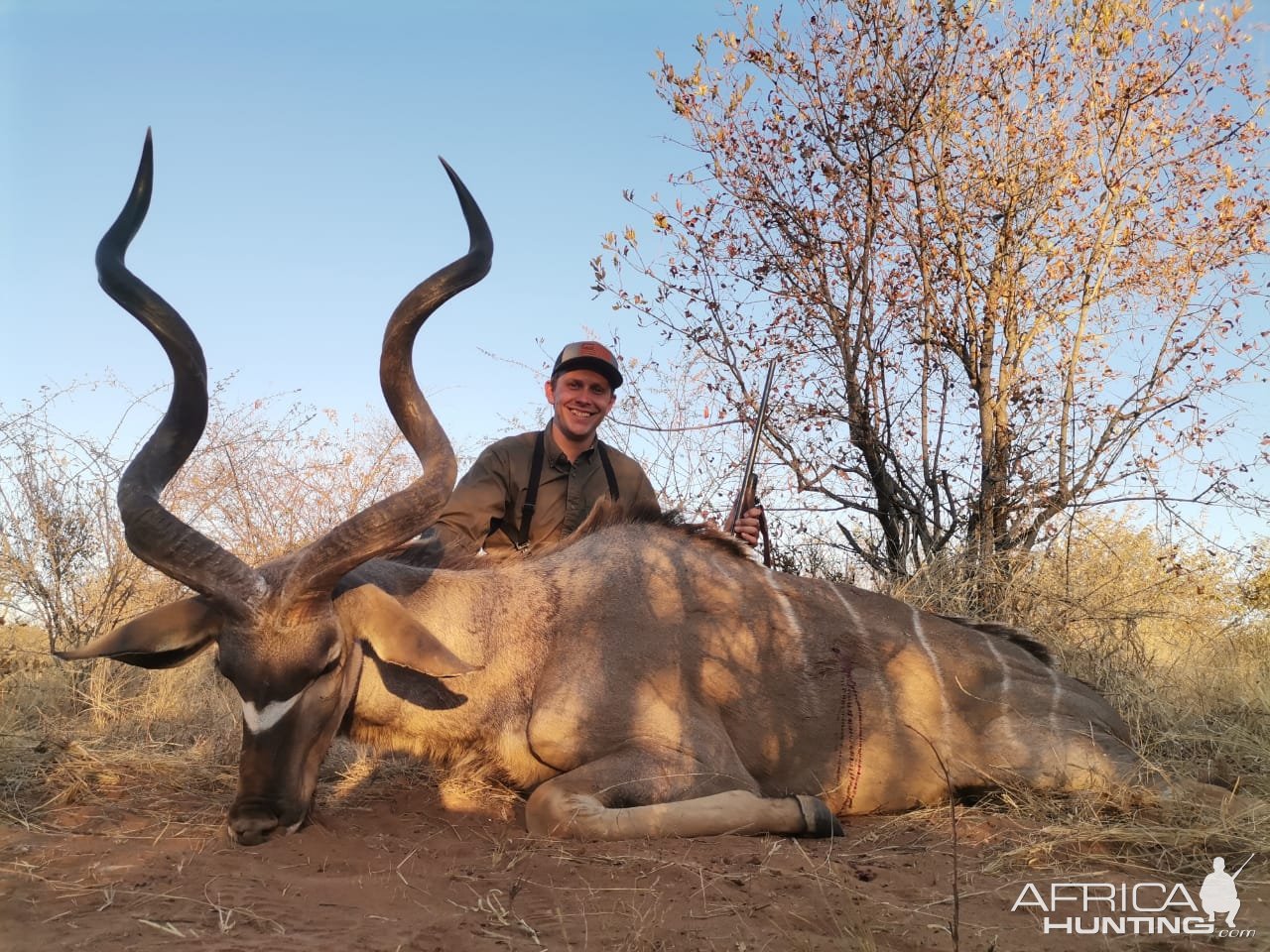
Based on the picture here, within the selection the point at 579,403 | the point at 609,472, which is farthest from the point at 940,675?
the point at 579,403

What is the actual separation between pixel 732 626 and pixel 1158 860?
1.84m

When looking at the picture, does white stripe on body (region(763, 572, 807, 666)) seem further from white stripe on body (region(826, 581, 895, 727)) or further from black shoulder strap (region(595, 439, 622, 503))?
black shoulder strap (region(595, 439, 622, 503))

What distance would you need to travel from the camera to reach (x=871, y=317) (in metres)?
7.40

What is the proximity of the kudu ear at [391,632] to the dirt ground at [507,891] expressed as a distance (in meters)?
0.62

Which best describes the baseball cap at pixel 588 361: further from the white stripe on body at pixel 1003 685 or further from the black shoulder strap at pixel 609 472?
the white stripe on body at pixel 1003 685

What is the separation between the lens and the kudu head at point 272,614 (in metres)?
3.63

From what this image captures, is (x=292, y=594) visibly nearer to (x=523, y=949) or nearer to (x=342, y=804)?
(x=342, y=804)

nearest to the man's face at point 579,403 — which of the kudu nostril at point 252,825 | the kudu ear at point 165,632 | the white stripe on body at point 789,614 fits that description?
the white stripe on body at point 789,614

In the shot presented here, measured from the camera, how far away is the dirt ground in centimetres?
251

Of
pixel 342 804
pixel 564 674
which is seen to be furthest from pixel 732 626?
pixel 342 804

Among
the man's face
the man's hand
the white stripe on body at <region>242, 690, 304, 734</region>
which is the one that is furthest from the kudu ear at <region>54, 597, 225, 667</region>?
the man's hand

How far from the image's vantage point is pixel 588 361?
610 centimetres
